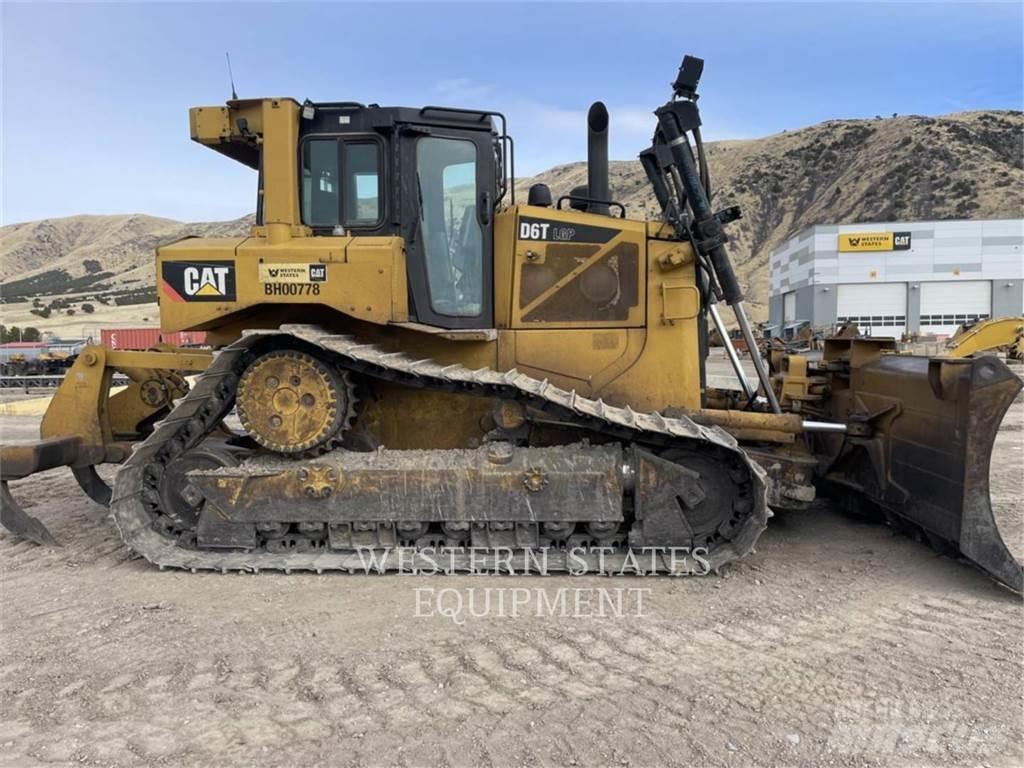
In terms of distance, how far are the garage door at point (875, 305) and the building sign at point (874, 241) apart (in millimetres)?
2336

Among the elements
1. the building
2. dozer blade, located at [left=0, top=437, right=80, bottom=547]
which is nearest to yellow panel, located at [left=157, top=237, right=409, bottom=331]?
dozer blade, located at [left=0, top=437, right=80, bottom=547]

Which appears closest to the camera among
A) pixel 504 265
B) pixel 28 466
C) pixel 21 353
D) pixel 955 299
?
pixel 28 466

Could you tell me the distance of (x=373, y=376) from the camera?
17.1 ft

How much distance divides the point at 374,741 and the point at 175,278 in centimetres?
361

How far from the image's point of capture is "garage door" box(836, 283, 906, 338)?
45938 mm

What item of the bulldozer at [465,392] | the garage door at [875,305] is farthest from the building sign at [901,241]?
the bulldozer at [465,392]

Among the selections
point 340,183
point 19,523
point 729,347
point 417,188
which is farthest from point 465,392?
point 19,523

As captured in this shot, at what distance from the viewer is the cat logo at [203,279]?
507 cm

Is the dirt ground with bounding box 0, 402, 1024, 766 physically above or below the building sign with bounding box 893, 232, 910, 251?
below

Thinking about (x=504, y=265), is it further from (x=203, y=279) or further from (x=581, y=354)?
(x=203, y=279)

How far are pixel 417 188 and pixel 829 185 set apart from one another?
85.6m

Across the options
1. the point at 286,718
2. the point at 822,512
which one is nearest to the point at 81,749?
the point at 286,718

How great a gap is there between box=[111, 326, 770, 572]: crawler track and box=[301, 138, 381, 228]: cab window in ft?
3.14

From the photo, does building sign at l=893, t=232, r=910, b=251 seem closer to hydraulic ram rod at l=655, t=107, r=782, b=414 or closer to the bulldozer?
the bulldozer
